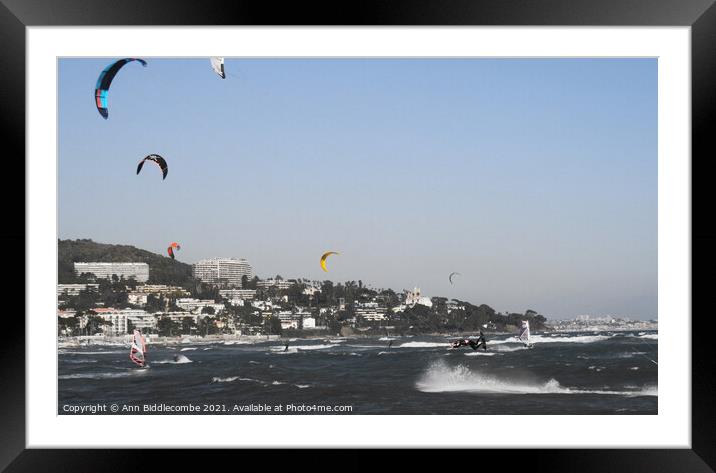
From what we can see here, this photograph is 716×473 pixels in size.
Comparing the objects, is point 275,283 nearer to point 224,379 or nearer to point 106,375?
point 224,379

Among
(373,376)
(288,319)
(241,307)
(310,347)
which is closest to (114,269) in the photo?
(241,307)

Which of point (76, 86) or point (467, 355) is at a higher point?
point (76, 86)

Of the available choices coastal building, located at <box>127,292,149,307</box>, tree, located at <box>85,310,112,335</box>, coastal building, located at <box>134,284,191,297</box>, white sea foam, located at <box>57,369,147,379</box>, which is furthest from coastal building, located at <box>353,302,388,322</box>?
tree, located at <box>85,310,112,335</box>

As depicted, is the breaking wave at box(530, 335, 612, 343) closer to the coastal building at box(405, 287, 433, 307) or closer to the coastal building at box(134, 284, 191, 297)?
the coastal building at box(405, 287, 433, 307)

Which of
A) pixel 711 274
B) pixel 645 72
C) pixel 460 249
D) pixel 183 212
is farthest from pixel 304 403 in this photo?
pixel 711 274

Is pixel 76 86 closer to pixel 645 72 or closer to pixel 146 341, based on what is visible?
pixel 146 341
